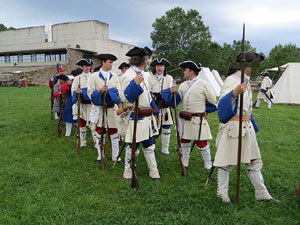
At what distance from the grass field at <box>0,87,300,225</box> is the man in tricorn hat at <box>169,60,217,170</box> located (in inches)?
26.9

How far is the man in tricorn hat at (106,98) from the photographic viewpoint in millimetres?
5227

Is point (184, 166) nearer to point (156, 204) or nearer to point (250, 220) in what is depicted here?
point (156, 204)

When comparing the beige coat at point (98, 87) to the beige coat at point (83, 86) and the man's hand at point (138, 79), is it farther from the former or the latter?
the man's hand at point (138, 79)

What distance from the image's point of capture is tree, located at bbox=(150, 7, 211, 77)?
42.0 metres

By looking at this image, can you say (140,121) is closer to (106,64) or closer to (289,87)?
(106,64)

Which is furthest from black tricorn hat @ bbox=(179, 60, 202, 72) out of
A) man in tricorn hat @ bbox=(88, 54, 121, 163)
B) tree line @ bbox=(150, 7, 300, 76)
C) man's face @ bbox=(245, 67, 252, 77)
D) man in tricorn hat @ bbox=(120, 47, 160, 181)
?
tree line @ bbox=(150, 7, 300, 76)

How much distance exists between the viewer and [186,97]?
4883 millimetres

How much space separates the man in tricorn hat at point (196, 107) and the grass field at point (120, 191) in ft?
2.24

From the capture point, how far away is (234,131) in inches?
135

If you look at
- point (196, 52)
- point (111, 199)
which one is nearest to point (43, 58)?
point (196, 52)

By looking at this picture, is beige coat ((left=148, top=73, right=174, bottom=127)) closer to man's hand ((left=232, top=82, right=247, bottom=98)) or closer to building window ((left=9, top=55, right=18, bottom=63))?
man's hand ((left=232, top=82, right=247, bottom=98))

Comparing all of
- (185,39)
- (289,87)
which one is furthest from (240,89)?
(185,39)

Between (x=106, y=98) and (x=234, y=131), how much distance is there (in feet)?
9.35

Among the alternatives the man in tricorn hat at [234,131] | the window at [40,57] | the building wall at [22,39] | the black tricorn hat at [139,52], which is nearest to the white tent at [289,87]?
the man in tricorn hat at [234,131]
